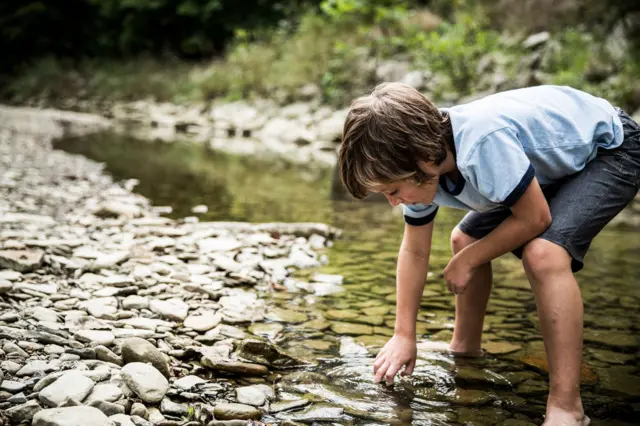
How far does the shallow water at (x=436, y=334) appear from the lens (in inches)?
74.3

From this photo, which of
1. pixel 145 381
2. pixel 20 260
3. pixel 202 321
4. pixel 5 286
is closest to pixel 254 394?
pixel 145 381

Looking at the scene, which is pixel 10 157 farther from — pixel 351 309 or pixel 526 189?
pixel 526 189

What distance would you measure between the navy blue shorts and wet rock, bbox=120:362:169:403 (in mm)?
Answer: 1087

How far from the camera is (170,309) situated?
95.3 inches

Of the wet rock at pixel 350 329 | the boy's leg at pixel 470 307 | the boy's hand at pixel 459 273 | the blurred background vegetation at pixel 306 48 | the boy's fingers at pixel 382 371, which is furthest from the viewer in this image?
the blurred background vegetation at pixel 306 48

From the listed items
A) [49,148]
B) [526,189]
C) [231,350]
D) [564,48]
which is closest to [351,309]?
[231,350]

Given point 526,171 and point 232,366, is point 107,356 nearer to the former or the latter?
point 232,366

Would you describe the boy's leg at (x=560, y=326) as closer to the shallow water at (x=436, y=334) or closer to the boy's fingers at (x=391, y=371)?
the shallow water at (x=436, y=334)

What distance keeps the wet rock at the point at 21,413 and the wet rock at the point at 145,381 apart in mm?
259

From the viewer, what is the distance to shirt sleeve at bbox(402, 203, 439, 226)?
80.3 inches

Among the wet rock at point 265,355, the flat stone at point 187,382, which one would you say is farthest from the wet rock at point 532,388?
the flat stone at point 187,382

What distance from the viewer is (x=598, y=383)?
2.05 meters

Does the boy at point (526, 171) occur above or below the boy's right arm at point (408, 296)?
above

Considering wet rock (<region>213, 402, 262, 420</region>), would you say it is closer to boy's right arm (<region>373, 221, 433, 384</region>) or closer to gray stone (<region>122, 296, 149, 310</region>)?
boy's right arm (<region>373, 221, 433, 384</region>)
